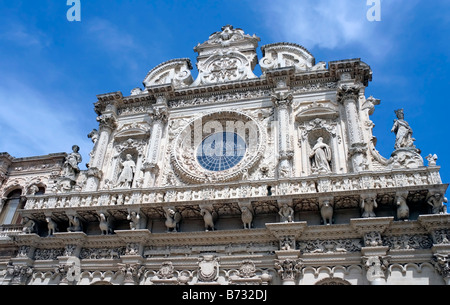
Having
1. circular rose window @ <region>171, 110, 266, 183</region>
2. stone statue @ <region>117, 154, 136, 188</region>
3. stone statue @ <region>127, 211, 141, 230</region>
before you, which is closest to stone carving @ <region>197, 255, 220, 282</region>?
stone statue @ <region>127, 211, 141, 230</region>

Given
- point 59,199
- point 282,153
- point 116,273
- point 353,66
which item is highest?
point 353,66

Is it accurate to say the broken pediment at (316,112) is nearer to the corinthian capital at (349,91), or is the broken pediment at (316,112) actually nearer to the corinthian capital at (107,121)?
the corinthian capital at (349,91)

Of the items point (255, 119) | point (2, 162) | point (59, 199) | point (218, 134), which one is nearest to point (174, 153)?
point (218, 134)

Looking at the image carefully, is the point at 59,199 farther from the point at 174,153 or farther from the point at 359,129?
the point at 359,129

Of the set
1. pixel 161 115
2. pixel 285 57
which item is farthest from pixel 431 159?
pixel 161 115

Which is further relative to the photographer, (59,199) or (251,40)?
(251,40)

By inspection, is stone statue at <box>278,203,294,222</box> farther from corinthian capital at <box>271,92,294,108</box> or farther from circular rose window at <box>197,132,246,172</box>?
corinthian capital at <box>271,92,294,108</box>

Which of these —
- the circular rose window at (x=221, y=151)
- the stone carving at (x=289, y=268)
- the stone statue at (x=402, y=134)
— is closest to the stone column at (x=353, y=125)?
the stone statue at (x=402, y=134)

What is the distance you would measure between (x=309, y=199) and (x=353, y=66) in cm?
653

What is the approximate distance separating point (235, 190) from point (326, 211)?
2995 mm

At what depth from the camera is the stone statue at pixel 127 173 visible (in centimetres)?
1553

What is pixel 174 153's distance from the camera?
1560cm

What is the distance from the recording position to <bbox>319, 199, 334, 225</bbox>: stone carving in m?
11.6

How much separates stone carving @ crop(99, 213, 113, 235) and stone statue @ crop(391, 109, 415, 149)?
10.4m
